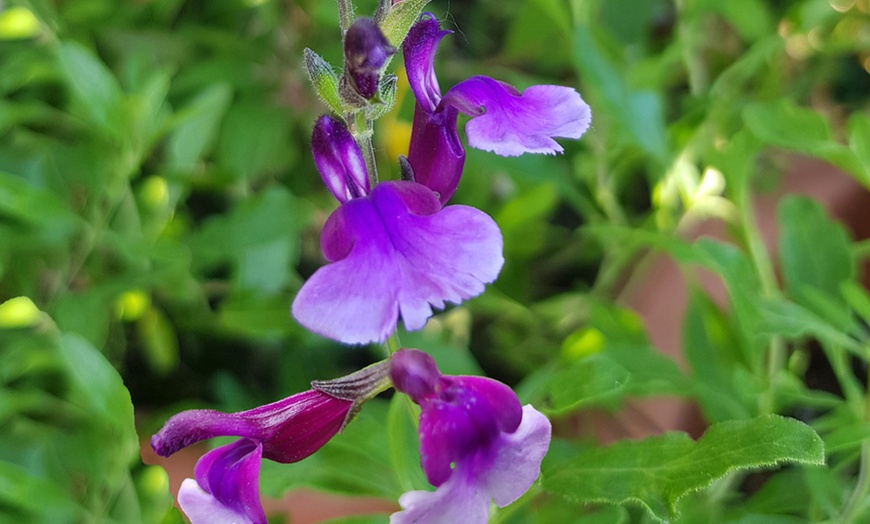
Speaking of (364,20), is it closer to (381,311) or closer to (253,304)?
(381,311)

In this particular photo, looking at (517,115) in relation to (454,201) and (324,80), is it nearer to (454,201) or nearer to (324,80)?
(324,80)

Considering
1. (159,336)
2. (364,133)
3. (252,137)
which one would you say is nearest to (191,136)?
→ (252,137)

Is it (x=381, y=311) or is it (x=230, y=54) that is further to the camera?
(x=230, y=54)

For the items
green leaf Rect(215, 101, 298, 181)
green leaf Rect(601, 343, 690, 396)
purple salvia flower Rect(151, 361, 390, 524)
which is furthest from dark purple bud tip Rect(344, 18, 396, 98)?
green leaf Rect(215, 101, 298, 181)

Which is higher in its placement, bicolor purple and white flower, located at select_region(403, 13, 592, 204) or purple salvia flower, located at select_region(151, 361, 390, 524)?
bicolor purple and white flower, located at select_region(403, 13, 592, 204)

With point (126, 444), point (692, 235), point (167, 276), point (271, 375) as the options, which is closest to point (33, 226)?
point (167, 276)

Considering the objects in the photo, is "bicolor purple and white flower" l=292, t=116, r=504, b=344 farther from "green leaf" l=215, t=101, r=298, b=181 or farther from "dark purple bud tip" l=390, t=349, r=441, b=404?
"green leaf" l=215, t=101, r=298, b=181
